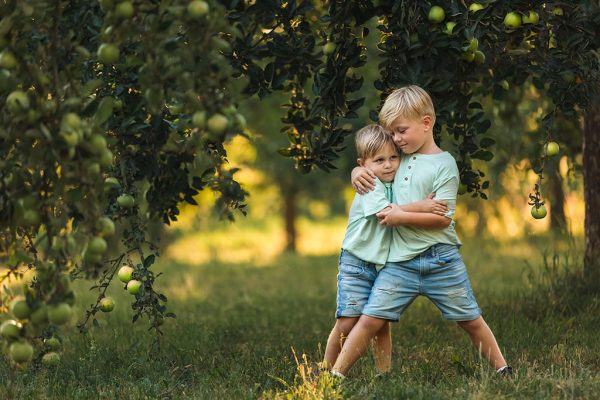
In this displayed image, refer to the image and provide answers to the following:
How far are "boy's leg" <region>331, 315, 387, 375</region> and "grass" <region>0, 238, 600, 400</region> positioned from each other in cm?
10

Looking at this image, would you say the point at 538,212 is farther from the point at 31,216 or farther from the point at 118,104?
the point at 31,216

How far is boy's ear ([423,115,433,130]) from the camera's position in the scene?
385 centimetres

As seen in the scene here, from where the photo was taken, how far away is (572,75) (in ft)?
12.7

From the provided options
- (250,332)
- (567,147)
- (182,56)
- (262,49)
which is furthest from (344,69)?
(567,147)

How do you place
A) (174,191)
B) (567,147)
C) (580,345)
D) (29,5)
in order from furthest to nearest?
(567,147), (580,345), (174,191), (29,5)

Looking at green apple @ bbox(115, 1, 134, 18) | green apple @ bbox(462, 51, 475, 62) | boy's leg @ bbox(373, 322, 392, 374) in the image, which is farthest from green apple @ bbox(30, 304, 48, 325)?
green apple @ bbox(462, 51, 475, 62)

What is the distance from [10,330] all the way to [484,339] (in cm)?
222

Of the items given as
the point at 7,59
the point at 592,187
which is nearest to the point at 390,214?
the point at 7,59

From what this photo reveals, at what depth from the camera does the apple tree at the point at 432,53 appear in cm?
381

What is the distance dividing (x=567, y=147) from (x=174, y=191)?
11.2 feet

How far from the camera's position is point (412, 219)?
375 centimetres

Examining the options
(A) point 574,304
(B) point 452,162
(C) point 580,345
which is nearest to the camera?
(B) point 452,162

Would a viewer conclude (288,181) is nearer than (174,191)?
No

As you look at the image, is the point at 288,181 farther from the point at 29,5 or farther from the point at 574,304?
the point at 29,5
